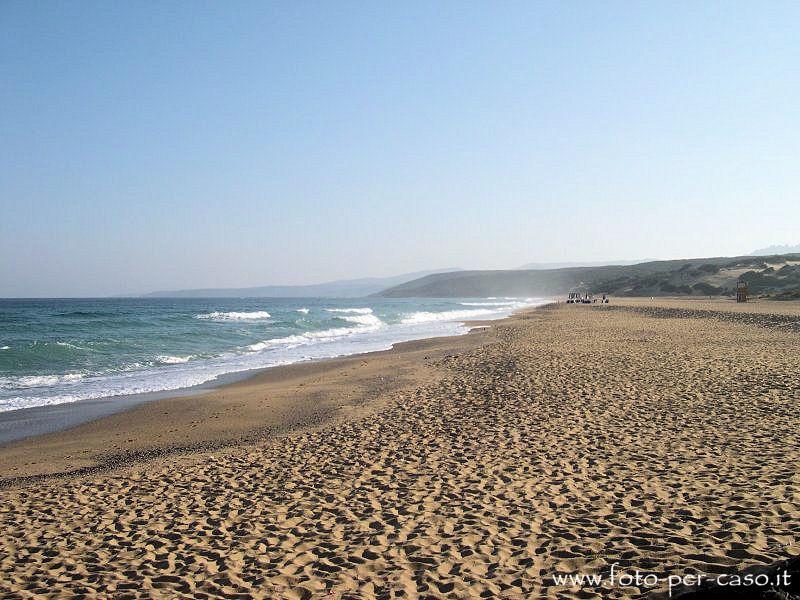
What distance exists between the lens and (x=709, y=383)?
11000 mm

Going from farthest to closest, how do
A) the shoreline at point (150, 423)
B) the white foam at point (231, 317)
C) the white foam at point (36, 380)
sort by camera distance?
the white foam at point (231, 317) → the white foam at point (36, 380) → the shoreline at point (150, 423)

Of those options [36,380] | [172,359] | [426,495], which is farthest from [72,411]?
[426,495]

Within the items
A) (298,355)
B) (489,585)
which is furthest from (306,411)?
(298,355)

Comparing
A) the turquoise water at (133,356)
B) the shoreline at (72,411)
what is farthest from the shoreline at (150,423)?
the turquoise water at (133,356)

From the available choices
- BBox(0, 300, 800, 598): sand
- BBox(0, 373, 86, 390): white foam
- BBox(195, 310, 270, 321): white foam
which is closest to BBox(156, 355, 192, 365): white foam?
BBox(0, 373, 86, 390): white foam

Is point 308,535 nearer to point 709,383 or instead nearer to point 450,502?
point 450,502

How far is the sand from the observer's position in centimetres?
434

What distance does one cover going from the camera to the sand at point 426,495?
4.34 metres

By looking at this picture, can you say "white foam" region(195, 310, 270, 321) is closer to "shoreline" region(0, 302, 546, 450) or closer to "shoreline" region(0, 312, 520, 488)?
"shoreline" region(0, 312, 520, 488)

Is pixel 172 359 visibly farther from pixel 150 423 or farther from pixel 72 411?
pixel 150 423

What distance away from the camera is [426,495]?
5.93 metres

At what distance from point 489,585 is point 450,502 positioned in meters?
1.60

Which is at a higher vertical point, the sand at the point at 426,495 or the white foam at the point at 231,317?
the white foam at the point at 231,317

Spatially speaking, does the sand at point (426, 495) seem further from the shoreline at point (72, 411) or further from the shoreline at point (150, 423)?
the shoreline at point (72, 411)
